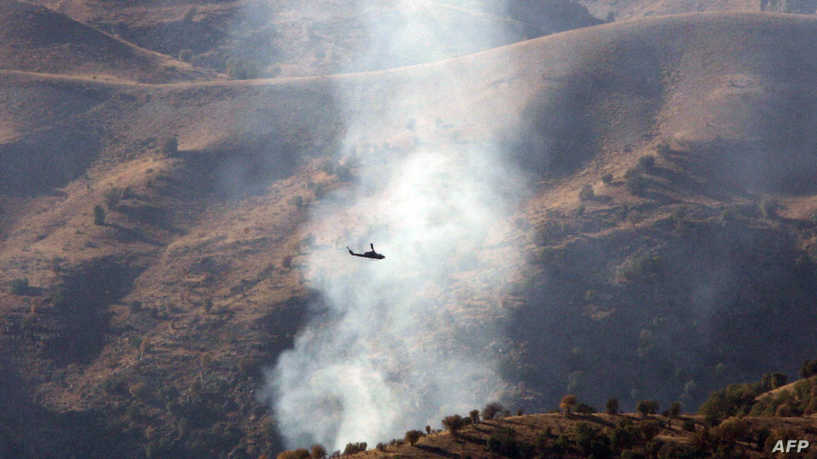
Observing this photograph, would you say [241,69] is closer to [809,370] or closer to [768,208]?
[768,208]

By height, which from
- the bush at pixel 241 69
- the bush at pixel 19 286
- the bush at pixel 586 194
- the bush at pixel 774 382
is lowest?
the bush at pixel 19 286

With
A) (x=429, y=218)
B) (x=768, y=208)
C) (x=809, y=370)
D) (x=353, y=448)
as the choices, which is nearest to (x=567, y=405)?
(x=353, y=448)

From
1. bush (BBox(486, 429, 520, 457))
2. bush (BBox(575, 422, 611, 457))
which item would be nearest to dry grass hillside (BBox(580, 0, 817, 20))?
bush (BBox(575, 422, 611, 457))

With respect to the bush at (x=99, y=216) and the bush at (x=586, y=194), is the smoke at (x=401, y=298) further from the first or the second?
the bush at (x=99, y=216)

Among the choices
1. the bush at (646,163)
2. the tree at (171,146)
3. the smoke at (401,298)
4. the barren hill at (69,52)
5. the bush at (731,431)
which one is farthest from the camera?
the barren hill at (69,52)

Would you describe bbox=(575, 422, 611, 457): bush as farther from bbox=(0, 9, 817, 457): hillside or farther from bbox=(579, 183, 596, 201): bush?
bbox=(579, 183, 596, 201): bush

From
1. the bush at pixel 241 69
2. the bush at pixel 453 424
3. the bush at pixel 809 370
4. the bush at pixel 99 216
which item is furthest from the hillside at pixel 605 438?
the bush at pixel 241 69
